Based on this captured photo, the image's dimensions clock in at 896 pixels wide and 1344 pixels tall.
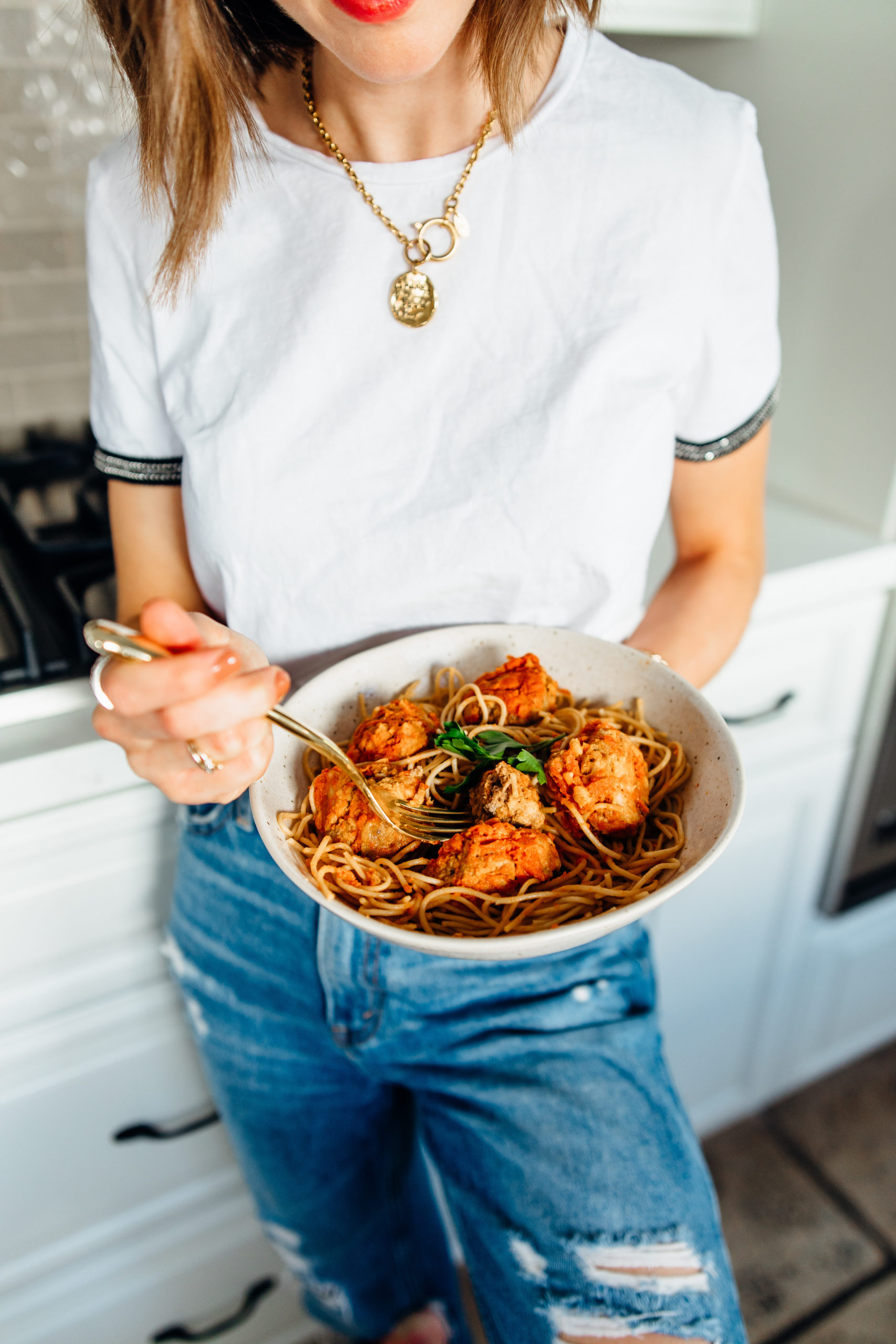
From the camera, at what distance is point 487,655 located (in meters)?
0.74

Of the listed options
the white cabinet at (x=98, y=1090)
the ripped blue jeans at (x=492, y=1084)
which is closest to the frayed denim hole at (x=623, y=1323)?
the ripped blue jeans at (x=492, y=1084)

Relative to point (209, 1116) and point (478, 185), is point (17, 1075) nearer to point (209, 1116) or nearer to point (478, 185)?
point (209, 1116)

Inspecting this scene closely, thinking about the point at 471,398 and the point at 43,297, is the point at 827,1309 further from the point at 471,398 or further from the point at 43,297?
the point at 43,297

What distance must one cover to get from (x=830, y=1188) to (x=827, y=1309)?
7.6 inches

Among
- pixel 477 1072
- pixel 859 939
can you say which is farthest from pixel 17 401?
pixel 859 939

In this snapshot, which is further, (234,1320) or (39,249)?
(39,249)

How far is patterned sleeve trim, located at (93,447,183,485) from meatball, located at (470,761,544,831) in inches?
15.6

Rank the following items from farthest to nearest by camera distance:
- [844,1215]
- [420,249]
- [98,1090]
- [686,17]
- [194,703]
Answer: [844,1215] → [686,17] → [98,1090] → [420,249] → [194,703]

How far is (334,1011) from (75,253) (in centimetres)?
115

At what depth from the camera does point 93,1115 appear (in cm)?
100

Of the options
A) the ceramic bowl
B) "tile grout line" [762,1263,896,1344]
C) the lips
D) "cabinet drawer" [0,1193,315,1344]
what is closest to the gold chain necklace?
the lips

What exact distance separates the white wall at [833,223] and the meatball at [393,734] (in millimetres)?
780

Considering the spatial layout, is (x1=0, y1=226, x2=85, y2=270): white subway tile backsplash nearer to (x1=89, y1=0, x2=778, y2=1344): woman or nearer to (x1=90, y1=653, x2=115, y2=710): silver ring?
(x1=89, y1=0, x2=778, y2=1344): woman

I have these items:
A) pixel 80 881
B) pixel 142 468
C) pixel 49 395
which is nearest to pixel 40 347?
pixel 49 395
